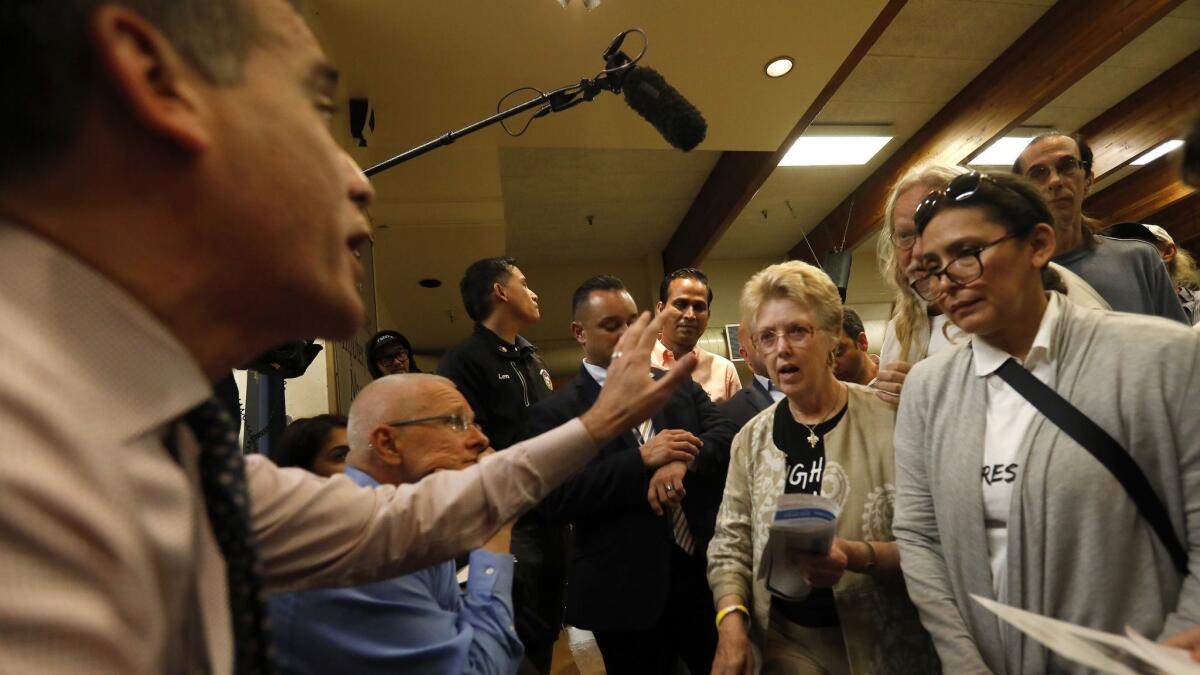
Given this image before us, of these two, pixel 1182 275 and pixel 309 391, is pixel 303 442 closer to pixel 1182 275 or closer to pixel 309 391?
pixel 309 391

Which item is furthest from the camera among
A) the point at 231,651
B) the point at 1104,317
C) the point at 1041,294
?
the point at 1041,294

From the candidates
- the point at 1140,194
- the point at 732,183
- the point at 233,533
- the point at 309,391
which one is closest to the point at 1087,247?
the point at 233,533

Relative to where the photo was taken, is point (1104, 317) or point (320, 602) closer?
point (320, 602)

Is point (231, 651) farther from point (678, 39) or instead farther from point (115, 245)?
point (678, 39)

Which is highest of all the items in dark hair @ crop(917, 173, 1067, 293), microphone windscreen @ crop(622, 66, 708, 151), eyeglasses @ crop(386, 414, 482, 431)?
microphone windscreen @ crop(622, 66, 708, 151)

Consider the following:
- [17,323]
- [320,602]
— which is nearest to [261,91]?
[17,323]

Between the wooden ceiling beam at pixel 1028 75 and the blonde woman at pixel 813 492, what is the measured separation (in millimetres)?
3636

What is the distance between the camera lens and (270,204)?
0.62 meters

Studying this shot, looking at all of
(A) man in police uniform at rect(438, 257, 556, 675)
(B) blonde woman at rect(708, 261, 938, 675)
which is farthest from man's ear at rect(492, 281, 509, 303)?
(B) blonde woman at rect(708, 261, 938, 675)

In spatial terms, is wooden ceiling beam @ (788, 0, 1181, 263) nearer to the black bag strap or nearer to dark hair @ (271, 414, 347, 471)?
the black bag strap

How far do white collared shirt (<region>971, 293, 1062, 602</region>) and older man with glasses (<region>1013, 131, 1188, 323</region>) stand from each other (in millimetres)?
643

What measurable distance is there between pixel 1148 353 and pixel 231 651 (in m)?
1.49

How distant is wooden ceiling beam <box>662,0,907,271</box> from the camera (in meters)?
4.29

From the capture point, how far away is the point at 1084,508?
1.22 m
